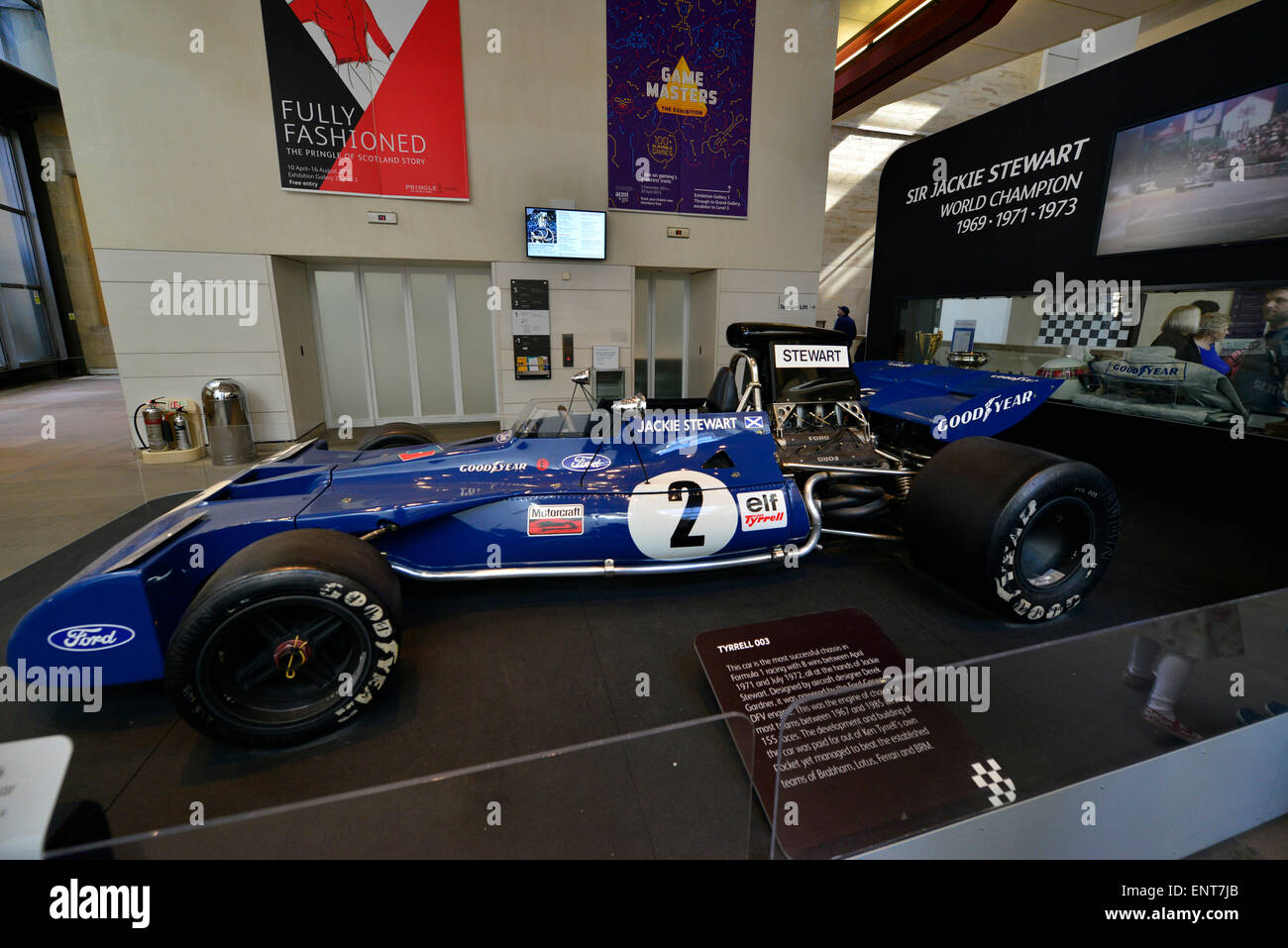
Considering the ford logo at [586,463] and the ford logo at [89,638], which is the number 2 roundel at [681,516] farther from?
the ford logo at [89,638]

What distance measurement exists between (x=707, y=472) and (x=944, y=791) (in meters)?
1.72

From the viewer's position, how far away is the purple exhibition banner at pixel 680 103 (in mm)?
6793

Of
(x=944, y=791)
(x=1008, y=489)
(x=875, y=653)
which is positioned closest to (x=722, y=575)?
(x=875, y=653)

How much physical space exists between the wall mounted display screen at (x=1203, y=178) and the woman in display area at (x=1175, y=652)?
404cm

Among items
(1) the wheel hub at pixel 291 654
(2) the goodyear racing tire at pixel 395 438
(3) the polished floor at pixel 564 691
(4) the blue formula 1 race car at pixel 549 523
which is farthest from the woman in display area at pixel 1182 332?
(1) the wheel hub at pixel 291 654

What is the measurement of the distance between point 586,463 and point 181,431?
5.54 metres

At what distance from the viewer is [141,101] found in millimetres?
5758

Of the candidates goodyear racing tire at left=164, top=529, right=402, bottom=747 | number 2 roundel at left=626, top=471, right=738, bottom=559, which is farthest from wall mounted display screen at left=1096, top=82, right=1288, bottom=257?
goodyear racing tire at left=164, top=529, right=402, bottom=747

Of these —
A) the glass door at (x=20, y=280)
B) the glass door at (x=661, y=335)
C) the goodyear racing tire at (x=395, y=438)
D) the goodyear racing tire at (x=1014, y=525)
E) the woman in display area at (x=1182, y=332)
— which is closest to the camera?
the goodyear racing tire at (x=1014, y=525)

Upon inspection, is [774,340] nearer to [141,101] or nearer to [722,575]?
[722,575]

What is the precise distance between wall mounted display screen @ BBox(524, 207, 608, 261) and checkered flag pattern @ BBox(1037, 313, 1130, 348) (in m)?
4.91

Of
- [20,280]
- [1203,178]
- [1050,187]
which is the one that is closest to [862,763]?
[1203,178]

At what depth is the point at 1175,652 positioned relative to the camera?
1.88 metres
